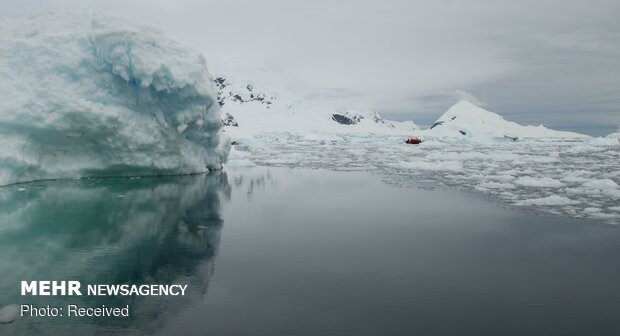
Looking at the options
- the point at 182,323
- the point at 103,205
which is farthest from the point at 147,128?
the point at 182,323

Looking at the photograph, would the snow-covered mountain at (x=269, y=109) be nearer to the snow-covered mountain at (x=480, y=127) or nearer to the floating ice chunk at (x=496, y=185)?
the snow-covered mountain at (x=480, y=127)

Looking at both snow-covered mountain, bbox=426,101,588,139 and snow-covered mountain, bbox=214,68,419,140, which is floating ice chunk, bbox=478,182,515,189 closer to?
snow-covered mountain, bbox=426,101,588,139

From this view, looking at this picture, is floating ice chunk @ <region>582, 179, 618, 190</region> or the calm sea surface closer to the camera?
the calm sea surface

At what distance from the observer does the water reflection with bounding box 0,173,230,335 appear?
5.02 metres

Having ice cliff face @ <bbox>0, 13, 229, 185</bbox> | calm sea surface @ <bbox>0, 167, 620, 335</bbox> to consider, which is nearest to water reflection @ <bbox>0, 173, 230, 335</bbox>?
calm sea surface @ <bbox>0, 167, 620, 335</bbox>

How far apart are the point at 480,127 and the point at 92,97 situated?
10939cm

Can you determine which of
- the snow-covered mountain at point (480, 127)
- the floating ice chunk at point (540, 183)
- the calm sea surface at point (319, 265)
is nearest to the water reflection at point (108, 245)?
Answer: the calm sea surface at point (319, 265)

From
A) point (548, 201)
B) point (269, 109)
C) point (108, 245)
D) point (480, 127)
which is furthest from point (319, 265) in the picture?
point (269, 109)

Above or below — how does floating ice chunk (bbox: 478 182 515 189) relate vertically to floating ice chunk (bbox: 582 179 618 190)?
below

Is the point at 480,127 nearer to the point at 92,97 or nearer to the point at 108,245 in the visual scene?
the point at 92,97

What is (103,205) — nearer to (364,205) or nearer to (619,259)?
(364,205)

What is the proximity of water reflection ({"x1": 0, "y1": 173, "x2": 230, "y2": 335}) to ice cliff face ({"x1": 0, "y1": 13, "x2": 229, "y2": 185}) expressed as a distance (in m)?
1.89

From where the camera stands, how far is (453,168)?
2153cm

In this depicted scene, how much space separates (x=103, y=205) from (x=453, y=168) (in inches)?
609
